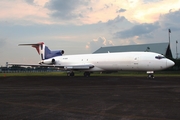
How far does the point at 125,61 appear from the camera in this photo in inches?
1254

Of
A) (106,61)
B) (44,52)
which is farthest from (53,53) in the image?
(106,61)

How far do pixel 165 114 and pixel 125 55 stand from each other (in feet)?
83.9

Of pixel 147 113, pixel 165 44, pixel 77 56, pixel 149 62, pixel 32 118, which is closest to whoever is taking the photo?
pixel 32 118

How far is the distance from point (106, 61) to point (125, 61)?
11.7ft

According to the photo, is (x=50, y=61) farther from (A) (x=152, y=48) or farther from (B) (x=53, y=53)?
(A) (x=152, y=48)

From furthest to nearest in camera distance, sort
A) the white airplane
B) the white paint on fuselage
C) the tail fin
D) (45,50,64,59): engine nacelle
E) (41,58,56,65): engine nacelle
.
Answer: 1. (45,50,64,59): engine nacelle
2. the tail fin
3. (41,58,56,65): engine nacelle
4. the white airplane
5. the white paint on fuselage

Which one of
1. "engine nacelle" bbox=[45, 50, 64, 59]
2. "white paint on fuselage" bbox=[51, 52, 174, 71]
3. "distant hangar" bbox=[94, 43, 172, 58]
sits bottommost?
"white paint on fuselage" bbox=[51, 52, 174, 71]

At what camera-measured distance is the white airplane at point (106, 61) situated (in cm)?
2959

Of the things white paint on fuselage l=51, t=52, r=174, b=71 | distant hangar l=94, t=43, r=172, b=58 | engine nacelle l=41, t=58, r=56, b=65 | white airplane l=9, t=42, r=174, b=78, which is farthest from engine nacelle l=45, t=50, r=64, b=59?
distant hangar l=94, t=43, r=172, b=58

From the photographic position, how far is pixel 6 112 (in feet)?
25.1

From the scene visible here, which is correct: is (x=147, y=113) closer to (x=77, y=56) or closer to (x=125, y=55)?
(x=125, y=55)

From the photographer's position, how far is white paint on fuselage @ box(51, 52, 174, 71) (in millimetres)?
29417

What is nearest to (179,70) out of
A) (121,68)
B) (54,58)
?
(121,68)

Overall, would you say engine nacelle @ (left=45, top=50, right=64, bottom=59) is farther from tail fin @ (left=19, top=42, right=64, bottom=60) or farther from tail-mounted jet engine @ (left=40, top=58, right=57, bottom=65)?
tail-mounted jet engine @ (left=40, top=58, right=57, bottom=65)
